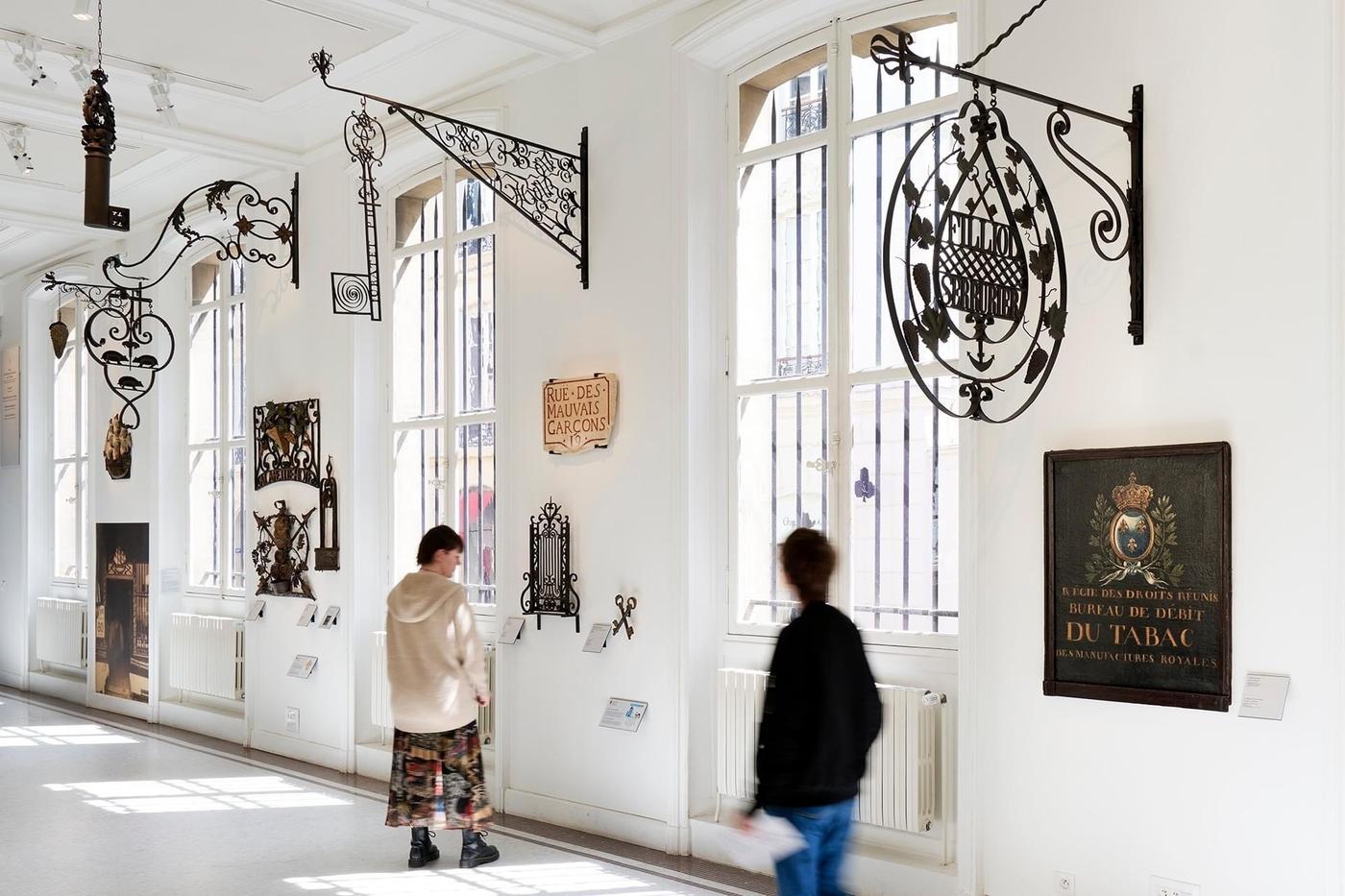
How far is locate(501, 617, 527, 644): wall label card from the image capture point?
20.9ft

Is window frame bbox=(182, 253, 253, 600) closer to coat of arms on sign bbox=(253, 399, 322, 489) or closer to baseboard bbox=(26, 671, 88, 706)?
coat of arms on sign bbox=(253, 399, 322, 489)

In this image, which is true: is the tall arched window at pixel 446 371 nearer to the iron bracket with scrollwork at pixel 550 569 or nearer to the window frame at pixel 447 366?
the window frame at pixel 447 366

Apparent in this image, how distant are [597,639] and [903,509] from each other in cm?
178

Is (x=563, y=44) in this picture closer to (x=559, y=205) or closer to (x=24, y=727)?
(x=559, y=205)

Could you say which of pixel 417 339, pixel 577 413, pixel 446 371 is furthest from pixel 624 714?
pixel 417 339

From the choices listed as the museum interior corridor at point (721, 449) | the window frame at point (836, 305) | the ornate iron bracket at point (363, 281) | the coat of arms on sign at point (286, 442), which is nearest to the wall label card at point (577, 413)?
the museum interior corridor at point (721, 449)

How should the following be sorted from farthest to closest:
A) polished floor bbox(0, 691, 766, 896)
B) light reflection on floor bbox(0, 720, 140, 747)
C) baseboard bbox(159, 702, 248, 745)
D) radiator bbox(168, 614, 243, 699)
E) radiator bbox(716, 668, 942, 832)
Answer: radiator bbox(168, 614, 243, 699)
light reflection on floor bbox(0, 720, 140, 747)
baseboard bbox(159, 702, 248, 745)
polished floor bbox(0, 691, 766, 896)
radiator bbox(716, 668, 942, 832)

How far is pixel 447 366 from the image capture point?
7.23m

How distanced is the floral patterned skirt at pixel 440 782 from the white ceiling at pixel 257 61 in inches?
130

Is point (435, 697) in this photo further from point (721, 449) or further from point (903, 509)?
point (903, 509)

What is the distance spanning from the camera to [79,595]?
11484 mm

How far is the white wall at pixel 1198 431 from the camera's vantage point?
356cm

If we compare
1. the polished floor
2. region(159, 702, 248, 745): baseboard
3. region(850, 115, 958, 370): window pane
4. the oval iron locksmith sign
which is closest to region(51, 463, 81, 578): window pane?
region(159, 702, 248, 745): baseboard

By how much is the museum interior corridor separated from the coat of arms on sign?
0.04m
